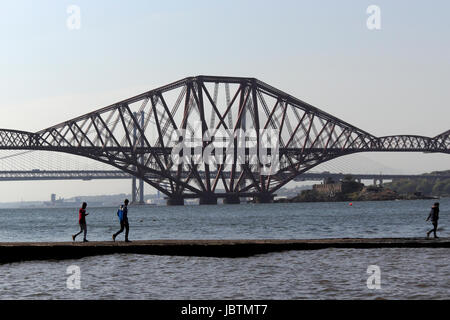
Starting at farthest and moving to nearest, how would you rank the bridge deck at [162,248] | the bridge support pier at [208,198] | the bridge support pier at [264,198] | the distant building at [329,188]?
the distant building at [329,188] < the bridge support pier at [264,198] < the bridge support pier at [208,198] < the bridge deck at [162,248]

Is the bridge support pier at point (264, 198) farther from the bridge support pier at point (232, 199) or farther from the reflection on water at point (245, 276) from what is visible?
the reflection on water at point (245, 276)

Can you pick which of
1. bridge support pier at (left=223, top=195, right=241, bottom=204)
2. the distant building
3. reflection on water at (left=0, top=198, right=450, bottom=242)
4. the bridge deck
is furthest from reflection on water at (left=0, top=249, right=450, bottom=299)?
the distant building

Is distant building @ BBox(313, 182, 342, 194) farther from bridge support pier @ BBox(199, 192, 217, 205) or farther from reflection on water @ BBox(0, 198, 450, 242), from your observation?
reflection on water @ BBox(0, 198, 450, 242)

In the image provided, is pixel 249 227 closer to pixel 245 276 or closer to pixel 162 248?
pixel 162 248

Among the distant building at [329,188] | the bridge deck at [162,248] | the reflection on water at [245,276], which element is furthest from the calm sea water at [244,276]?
the distant building at [329,188]

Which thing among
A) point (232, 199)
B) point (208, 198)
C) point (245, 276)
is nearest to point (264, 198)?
point (232, 199)

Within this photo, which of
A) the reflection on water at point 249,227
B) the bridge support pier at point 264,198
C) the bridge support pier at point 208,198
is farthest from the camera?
the bridge support pier at point 264,198

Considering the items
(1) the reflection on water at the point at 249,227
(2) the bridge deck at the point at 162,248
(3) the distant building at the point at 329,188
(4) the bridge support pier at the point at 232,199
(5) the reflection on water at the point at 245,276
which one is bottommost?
(1) the reflection on water at the point at 249,227

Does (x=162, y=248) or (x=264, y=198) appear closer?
(x=162, y=248)

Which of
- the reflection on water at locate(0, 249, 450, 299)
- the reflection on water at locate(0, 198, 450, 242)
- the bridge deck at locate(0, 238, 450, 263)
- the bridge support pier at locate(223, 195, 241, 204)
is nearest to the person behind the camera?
the reflection on water at locate(0, 249, 450, 299)

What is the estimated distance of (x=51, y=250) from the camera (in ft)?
82.5

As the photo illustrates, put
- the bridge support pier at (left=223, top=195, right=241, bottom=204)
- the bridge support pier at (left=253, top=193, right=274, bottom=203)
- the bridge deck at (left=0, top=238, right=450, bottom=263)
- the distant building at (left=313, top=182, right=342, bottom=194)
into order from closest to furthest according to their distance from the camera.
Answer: the bridge deck at (left=0, top=238, right=450, bottom=263) < the bridge support pier at (left=223, top=195, right=241, bottom=204) < the bridge support pier at (left=253, top=193, right=274, bottom=203) < the distant building at (left=313, top=182, right=342, bottom=194)

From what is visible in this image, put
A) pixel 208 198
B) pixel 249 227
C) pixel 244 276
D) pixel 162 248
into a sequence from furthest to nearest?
pixel 208 198, pixel 249 227, pixel 162 248, pixel 244 276

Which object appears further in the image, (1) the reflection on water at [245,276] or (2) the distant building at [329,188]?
(2) the distant building at [329,188]
